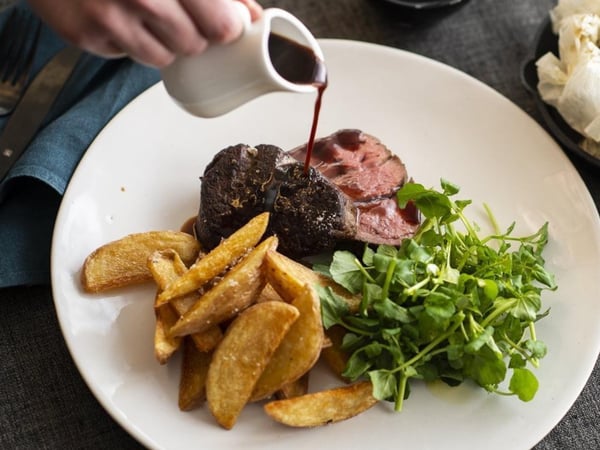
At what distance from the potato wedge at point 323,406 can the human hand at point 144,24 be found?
3.66ft

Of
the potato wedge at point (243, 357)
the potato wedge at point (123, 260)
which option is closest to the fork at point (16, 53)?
the potato wedge at point (123, 260)

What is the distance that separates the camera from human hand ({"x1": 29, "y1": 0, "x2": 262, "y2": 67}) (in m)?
2.13

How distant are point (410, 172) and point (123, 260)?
4.22 feet

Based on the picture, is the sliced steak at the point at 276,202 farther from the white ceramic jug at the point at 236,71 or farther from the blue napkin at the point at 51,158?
the blue napkin at the point at 51,158

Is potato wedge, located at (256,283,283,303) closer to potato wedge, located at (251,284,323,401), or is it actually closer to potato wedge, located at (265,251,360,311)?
potato wedge, located at (265,251,360,311)

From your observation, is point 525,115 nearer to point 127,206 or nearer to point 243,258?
point 243,258

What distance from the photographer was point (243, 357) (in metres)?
2.45

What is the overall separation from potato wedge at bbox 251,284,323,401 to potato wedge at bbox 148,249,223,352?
23 cm

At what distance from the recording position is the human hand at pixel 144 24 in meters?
2.13

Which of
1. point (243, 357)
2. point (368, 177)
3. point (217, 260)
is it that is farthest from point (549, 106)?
point (243, 357)

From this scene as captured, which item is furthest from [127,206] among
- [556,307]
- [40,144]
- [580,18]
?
[580,18]

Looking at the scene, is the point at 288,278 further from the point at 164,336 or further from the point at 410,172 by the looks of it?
the point at 410,172

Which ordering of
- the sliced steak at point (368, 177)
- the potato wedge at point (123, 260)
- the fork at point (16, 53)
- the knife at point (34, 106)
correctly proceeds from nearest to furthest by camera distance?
1. the potato wedge at point (123, 260)
2. the sliced steak at point (368, 177)
3. the knife at point (34, 106)
4. the fork at point (16, 53)

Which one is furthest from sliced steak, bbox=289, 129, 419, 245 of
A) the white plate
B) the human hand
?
the human hand
